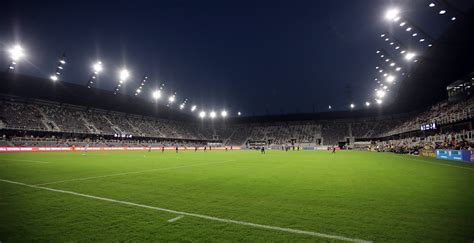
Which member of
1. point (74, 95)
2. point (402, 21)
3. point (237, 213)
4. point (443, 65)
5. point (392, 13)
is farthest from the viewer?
point (74, 95)

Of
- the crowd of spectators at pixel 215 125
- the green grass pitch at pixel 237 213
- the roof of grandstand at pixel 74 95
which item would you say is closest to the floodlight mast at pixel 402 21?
the crowd of spectators at pixel 215 125

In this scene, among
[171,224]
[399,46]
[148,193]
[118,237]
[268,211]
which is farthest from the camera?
[399,46]

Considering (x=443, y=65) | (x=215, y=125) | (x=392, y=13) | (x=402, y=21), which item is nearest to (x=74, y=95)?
(x=215, y=125)

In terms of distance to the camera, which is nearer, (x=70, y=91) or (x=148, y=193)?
(x=148, y=193)

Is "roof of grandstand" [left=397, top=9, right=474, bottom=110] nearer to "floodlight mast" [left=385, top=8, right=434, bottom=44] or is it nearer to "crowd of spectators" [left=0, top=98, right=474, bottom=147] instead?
"floodlight mast" [left=385, top=8, right=434, bottom=44]

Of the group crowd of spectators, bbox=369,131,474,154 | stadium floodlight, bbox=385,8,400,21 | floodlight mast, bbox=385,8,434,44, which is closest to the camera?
stadium floodlight, bbox=385,8,400,21

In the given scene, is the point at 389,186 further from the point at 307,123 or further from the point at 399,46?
the point at 307,123

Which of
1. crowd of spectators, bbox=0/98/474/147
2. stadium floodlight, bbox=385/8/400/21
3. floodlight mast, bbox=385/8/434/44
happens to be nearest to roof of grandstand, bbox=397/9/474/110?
floodlight mast, bbox=385/8/434/44

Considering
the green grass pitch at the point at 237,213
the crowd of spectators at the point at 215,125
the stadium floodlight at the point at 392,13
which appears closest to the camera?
the green grass pitch at the point at 237,213

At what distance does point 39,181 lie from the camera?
10.7m

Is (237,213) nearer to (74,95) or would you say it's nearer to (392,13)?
(392,13)

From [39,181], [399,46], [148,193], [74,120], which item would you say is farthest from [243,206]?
[74,120]

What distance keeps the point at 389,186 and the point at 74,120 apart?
215ft

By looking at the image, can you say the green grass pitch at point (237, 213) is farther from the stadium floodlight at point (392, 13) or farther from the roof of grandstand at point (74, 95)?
the roof of grandstand at point (74, 95)
